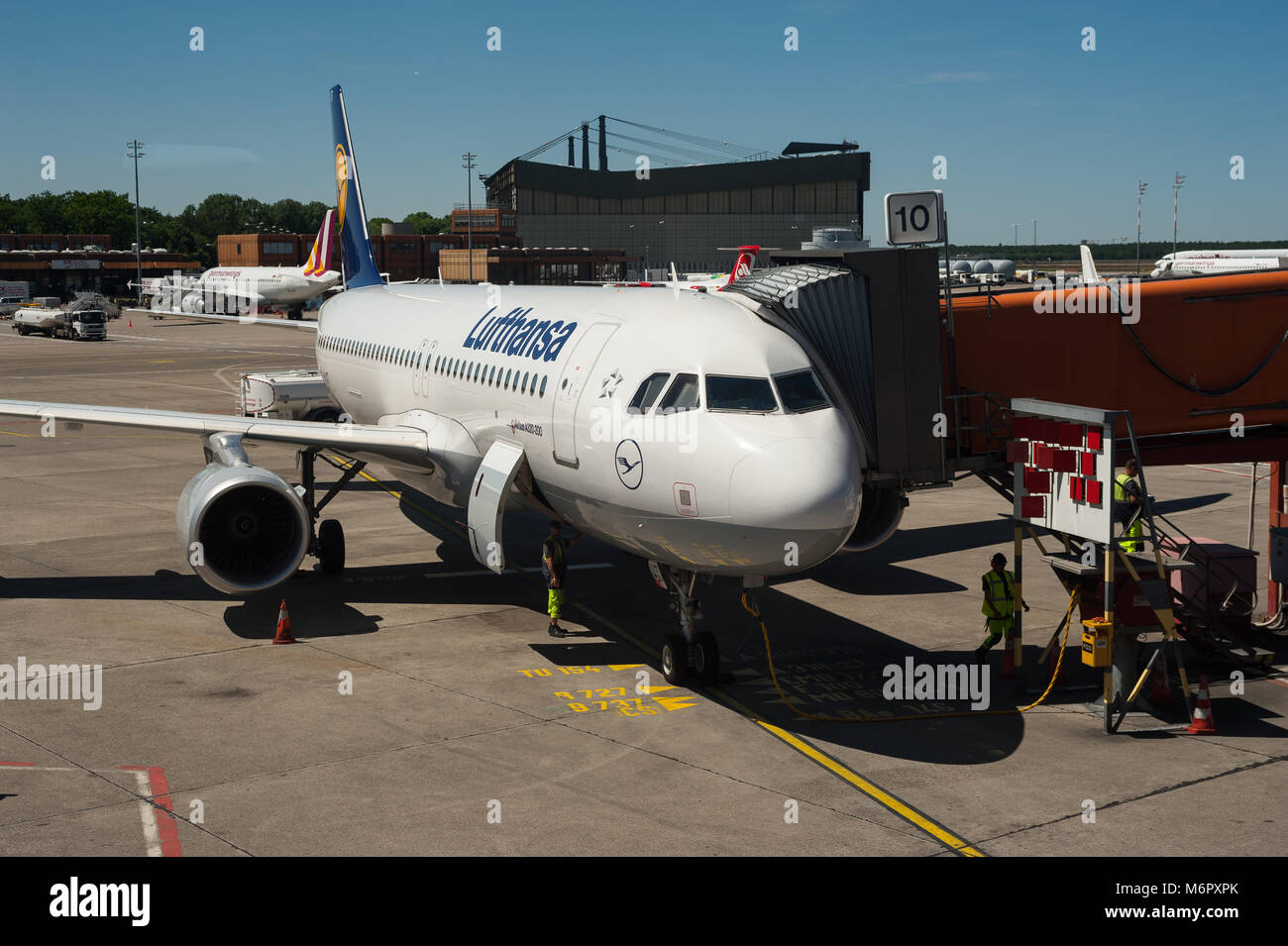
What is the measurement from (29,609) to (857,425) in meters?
14.1

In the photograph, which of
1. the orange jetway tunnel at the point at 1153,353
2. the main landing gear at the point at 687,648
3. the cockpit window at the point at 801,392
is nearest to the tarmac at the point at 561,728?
the main landing gear at the point at 687,648

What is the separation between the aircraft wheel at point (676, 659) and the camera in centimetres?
1652

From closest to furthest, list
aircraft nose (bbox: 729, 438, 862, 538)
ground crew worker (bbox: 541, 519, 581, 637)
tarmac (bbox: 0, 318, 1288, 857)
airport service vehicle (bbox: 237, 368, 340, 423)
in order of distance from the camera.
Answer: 1. tarmac (bbox: 0, 318, 1288, 857)
2. aircraft nose (bbox: 729, 438, 862, 538)
3. ground crew worker (bbox: 541, 519, 581, 637)
4. airport service vehicle (bbox: 237, 368, 340, 423)

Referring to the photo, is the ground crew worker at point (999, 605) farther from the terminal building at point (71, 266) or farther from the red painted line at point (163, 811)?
the terminal building at point (71, 266)

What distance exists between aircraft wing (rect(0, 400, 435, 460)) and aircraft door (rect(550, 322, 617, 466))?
16.9 ft

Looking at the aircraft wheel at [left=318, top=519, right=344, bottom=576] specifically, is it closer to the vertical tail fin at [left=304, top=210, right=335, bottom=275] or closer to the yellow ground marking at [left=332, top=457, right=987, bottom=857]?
the yellow ground marking at [left=332, top=457, right=987, bottom=857]

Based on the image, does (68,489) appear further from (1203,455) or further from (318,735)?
(1203,455)

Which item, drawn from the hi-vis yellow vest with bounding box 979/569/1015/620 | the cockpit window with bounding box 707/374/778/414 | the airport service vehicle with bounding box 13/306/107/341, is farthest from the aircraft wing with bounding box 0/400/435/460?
the airport service vehicle with bounding box 13/306/107/341

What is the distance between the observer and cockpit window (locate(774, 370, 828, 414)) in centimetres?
1423

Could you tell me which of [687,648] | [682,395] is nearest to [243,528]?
[687,648]

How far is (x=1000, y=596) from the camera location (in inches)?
679

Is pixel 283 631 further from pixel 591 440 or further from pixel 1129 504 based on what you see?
pixel 1129 504

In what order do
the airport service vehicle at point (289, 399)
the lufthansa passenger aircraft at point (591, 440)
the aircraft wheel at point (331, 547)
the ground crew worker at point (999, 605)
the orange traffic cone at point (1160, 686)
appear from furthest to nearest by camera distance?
1. the airport service vehicle at point (289, 399)
2. the aircraft wheel at point (331, 547)
3. the ground crew worker at point (999, 605)
4. the orange traffic cone at point (1160, 686)
5. the lufthansa passenger aircraft at point (591, 440)
